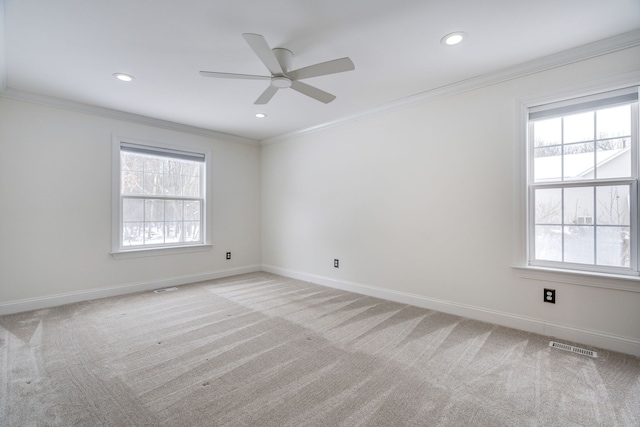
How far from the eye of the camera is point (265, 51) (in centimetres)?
204

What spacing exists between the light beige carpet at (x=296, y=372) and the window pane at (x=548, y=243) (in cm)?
74

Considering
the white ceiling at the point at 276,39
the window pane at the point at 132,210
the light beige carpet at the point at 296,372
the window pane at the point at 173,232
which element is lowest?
the light beige carpet at the point at 296,372

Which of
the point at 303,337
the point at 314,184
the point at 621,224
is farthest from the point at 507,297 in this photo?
the point at 314,184

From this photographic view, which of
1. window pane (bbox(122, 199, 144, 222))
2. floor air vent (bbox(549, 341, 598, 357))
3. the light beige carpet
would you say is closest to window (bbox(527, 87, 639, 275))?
floor air vent (bbox(549, 341, 598, 357))

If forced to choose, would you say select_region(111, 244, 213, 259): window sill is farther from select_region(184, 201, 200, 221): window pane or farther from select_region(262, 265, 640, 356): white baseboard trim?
select_region(262, 265, 640, 356): white baseboard trim

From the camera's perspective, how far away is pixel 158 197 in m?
4.25

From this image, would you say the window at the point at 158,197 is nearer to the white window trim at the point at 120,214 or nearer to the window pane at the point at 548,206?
the white window trim at the point at 120,214

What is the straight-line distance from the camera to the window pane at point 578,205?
2.53 m

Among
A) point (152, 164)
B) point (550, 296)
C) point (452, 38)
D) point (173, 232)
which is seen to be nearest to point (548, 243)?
point (550, 296)

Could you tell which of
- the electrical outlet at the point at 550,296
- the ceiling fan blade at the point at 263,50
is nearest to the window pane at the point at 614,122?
the electrical outlet at the point at 550,296

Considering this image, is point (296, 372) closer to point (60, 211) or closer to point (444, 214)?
point (444, 214)

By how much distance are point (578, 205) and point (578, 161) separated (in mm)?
388

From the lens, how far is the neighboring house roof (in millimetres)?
2441

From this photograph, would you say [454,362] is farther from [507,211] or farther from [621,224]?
[621,224]
